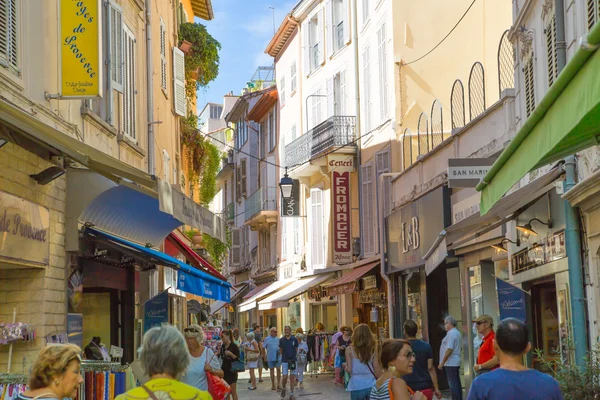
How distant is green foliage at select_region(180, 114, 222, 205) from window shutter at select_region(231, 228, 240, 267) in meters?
25.1

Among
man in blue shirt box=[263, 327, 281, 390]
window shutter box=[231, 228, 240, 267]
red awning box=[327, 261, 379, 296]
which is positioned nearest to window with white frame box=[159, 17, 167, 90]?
man in blue shirt box=[263, 327, 281, 390]

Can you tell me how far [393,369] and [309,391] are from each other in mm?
17528

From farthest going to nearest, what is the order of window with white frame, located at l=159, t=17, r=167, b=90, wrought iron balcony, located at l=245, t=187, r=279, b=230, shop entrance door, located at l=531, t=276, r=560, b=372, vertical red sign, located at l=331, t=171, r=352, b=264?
wrought iron balcony, located at l=245, t=187, r=279, b=230 → vertical red sign, located at l=331, t=171, r=352, b=264 → window with white frame, located at l=159, t=17, r=167, b=90 → shop entrance door, located at l=531, t=276, r=560, b=372

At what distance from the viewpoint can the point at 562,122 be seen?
15.5ft

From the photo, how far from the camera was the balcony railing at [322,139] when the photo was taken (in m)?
30.9

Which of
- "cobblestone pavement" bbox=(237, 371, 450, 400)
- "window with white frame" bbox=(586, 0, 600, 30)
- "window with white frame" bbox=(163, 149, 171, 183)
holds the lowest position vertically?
"cobblestone pavement" bbox=(237, 371, 450, 400)

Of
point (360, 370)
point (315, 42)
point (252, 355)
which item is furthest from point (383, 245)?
point (360, 370)

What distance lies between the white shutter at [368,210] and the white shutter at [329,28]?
5290 millimetres

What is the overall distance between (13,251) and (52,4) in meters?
3.30

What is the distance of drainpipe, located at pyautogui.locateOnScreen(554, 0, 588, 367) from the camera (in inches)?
454

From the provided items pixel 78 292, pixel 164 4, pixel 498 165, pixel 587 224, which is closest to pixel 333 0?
pixel 164 4

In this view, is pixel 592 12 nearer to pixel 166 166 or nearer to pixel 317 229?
pixel 166 166

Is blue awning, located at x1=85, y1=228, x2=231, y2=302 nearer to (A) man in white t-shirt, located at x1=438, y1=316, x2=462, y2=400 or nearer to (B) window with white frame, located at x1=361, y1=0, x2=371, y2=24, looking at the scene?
(A) man in white t-shirt, located at x1=438, y1=316, x2=462, y2=400

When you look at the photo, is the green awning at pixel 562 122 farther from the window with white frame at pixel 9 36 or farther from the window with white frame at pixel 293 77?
the window with white frame at pixel 293 77
